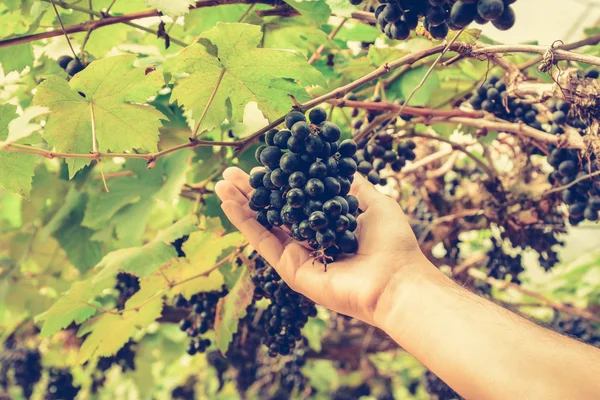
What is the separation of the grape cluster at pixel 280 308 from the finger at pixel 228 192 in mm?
377

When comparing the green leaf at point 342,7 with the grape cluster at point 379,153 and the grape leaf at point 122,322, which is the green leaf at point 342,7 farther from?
the grape leaf at point 122,322

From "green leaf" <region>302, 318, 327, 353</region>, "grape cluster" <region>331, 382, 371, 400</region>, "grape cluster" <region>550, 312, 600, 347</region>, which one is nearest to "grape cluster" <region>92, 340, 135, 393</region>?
"green leaf" <region>302, 318, 327, 353</region>

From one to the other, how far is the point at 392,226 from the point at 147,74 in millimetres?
973

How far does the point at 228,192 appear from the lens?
161cm

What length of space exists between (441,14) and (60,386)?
3.50 metres

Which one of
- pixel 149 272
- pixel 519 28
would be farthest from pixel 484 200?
pixel 519 28

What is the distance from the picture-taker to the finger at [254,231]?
1.57 metres

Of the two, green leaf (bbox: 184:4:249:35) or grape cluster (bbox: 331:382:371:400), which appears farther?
grape cluster (bbox: 331:382:371:400)

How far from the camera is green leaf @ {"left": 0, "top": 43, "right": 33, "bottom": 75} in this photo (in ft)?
6.89

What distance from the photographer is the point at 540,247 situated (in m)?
2.61

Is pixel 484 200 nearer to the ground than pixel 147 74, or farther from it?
nearer to the ground

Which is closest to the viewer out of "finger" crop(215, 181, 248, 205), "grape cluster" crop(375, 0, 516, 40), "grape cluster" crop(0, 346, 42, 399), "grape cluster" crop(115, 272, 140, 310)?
"grape cluster" crop(375, 0, 516, 40)

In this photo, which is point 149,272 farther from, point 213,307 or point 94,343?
point 94,343

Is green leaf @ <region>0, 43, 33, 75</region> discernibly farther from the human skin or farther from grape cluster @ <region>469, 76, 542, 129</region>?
grape cluster @ <region>469, 76, 542, 129</region>
